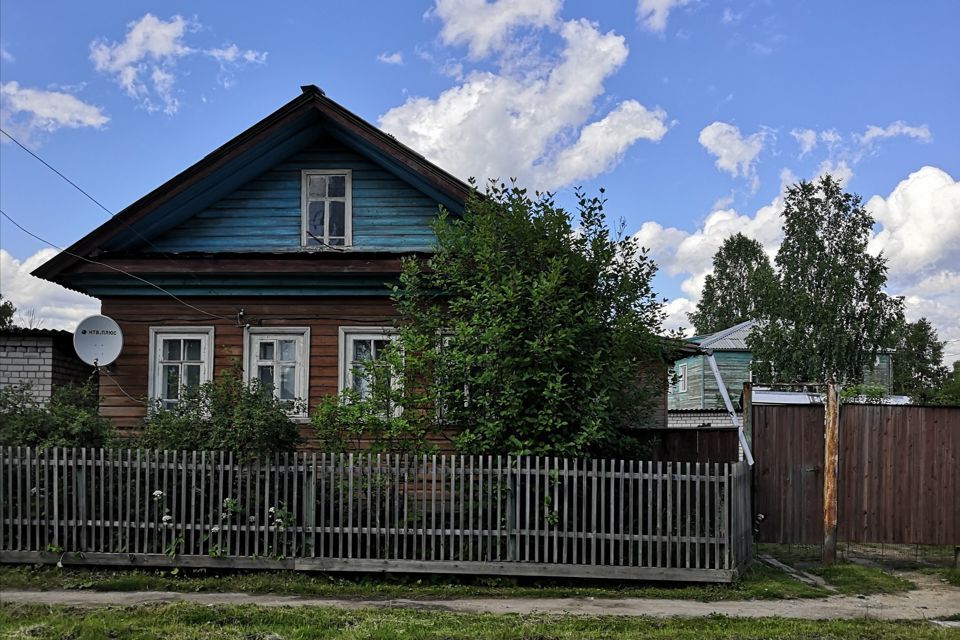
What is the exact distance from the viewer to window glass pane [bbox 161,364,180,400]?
1218 centimetres

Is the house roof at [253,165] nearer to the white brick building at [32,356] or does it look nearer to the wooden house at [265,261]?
the wooden house at [265,261]

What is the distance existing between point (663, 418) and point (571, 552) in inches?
253

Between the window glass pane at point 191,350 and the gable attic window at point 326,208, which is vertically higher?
the gable attic window at point 326,208

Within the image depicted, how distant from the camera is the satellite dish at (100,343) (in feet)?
38.3

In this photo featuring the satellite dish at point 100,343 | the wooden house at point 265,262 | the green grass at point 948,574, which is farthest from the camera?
the wooden house at point 265,262

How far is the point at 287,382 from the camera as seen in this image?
12.2 m

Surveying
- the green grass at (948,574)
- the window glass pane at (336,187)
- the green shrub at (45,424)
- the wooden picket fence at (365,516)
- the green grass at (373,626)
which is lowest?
the green grass at (948,574)

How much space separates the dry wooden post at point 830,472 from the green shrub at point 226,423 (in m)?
6.59

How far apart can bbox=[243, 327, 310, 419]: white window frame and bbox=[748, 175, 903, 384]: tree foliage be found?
84.6 feet

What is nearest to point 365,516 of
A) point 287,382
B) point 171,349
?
point 287,382

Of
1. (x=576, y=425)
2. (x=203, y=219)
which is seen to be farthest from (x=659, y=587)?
(x=203, y=219)

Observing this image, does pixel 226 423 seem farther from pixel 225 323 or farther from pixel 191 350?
pixel 191 350

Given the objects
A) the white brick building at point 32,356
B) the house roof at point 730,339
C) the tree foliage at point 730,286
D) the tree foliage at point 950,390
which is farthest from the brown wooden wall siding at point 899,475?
the tree foliage at point 730,286

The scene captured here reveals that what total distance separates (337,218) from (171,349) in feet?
10.6
